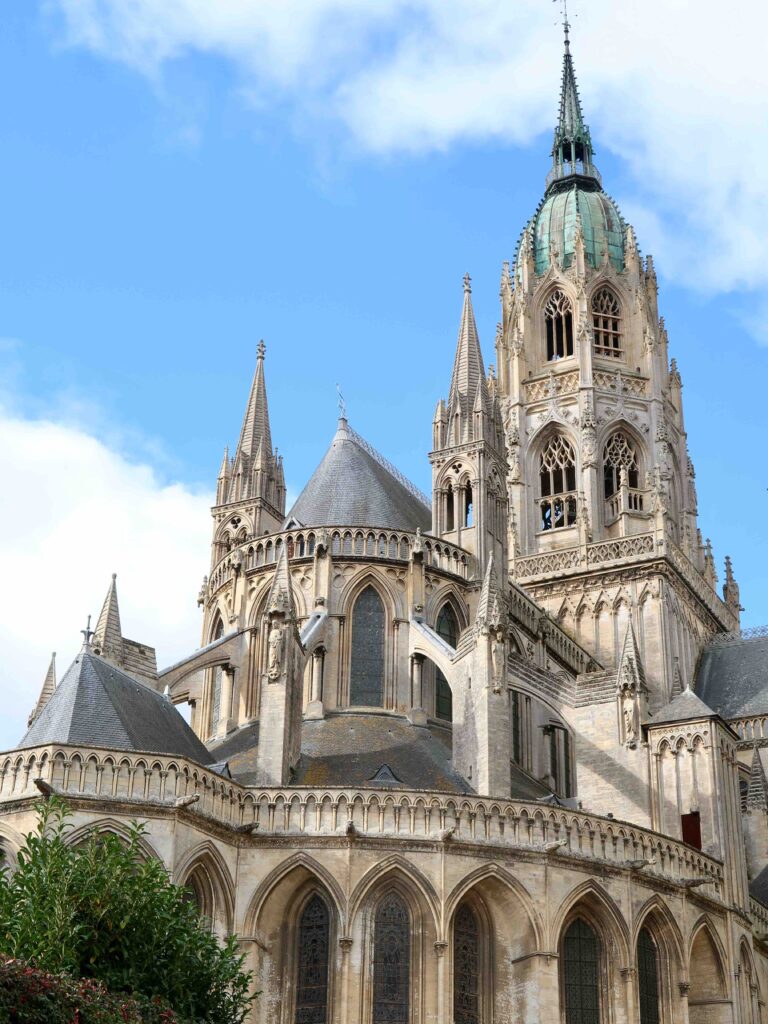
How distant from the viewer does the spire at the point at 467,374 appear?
134 feet

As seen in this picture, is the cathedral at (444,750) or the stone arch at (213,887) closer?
the stone arch at (213,887)

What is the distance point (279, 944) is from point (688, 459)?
1304 inches

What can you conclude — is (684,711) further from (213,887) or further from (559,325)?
(559,325)

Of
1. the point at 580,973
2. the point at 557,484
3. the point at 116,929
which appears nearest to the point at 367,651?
the point at 580,973

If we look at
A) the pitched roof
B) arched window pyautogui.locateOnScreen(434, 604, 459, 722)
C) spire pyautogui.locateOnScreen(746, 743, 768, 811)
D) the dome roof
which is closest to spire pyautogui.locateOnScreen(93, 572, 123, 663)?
arched window pyautogui.locateOnScreen(434, 604, 459, 722)

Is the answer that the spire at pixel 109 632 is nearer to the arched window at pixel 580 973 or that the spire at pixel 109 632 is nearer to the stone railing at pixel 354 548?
the stone railing at pixel 354 548

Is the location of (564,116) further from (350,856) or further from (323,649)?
(350,856)

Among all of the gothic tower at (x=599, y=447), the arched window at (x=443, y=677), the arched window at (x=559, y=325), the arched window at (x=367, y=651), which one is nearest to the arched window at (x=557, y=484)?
the gothic tower at (x=599, y=447)

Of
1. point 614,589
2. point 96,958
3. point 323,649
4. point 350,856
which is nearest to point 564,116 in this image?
point 614,589

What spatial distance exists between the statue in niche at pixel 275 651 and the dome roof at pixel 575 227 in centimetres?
3081

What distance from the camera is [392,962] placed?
28703 millimetres

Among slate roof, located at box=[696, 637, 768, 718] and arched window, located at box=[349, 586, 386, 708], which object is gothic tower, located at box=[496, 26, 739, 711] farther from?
arched window, located at box=[349, 586, 386, 708]

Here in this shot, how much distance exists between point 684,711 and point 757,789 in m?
8.62

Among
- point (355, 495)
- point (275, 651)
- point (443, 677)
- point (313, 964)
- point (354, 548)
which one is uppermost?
point (355, 495)
